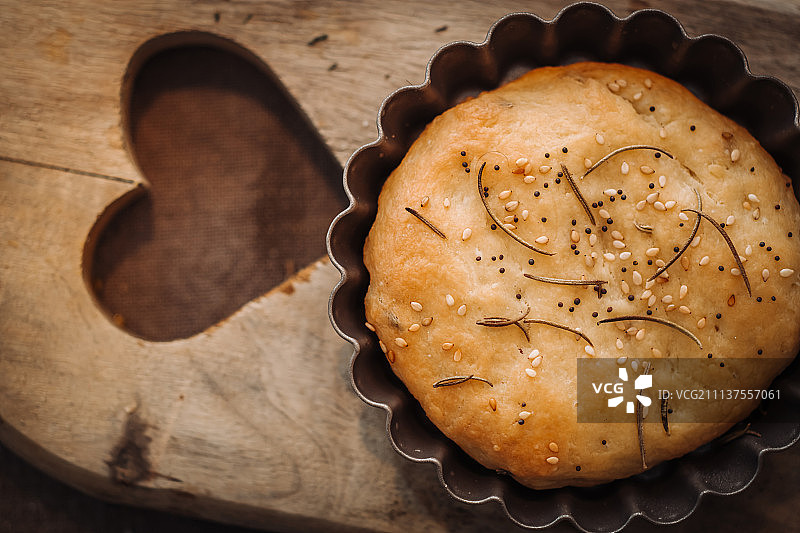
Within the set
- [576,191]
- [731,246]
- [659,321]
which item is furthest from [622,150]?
[659,321]

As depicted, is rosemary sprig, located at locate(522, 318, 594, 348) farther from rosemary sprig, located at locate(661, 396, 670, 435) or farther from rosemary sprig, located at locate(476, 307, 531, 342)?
rosemary sprig, located at locate(661, 396, 670, 435)

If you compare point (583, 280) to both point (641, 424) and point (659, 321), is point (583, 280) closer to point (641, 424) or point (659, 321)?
point (659, 321)

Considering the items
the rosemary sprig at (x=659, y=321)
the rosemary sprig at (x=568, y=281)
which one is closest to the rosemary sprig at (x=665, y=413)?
the rosemary sprig at (x=659, y=321)

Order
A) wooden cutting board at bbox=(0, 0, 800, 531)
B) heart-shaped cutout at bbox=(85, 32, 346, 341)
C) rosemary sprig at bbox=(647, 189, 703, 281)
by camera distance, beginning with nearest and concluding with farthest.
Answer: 1. rosemary sprig at bbox=(647, 189, 703, 281)
2. wooden cutting board at bbox=(0, 0, 800, 531)
3. heart-shaped cutout at bbox=(85, 32, 346, 341)

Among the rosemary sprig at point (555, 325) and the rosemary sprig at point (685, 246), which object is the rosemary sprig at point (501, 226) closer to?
the rosemary sprig at point (555, 325)

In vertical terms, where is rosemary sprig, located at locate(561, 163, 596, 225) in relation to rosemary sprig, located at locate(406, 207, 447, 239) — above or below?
above

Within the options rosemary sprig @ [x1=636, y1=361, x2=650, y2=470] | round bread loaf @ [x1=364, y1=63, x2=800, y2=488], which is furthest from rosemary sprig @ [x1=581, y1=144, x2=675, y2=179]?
rosemary sprig @ [x1=636, y1=361, x2=650, y2=470]
